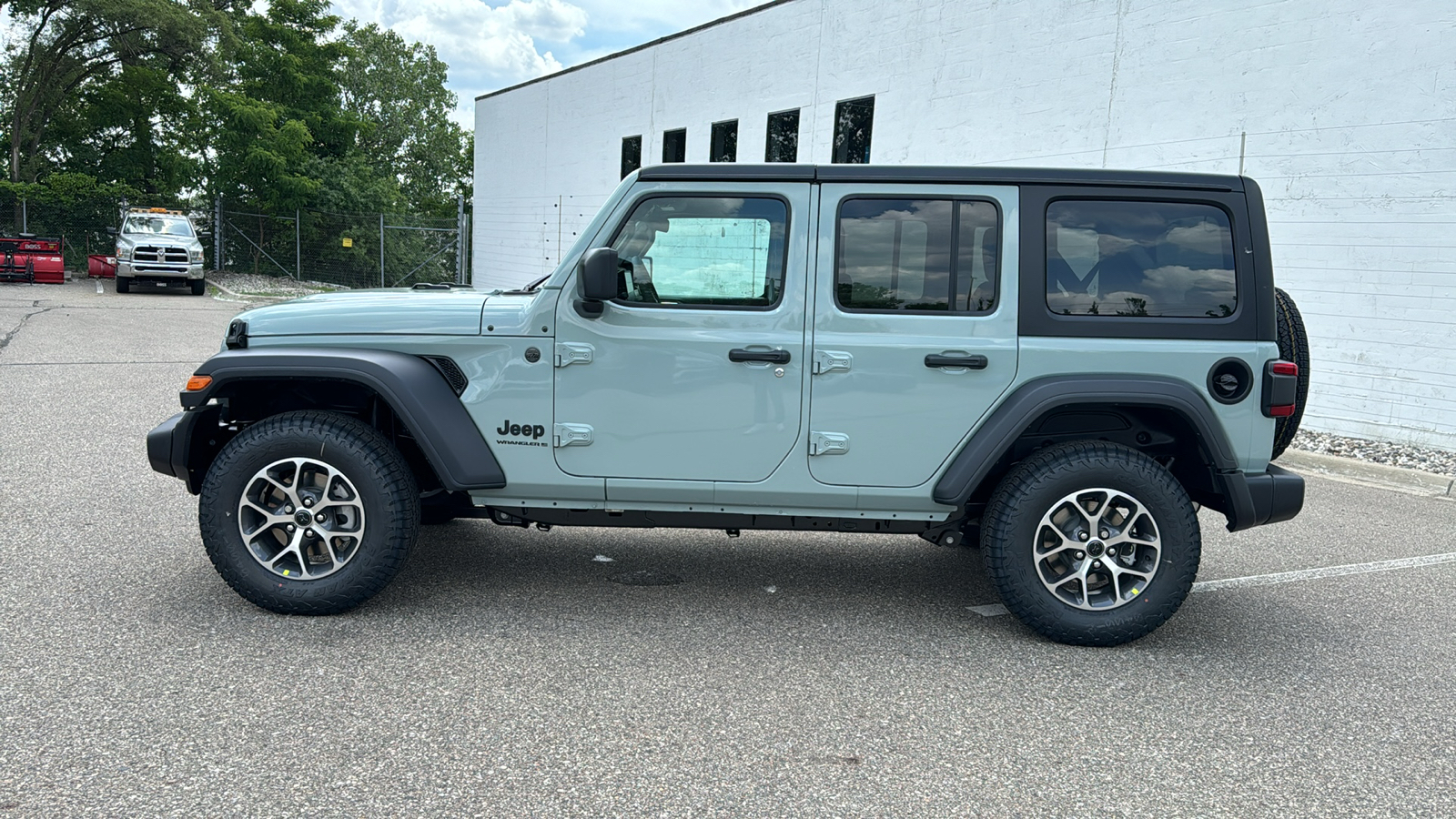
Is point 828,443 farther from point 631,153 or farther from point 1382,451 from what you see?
point 631,153

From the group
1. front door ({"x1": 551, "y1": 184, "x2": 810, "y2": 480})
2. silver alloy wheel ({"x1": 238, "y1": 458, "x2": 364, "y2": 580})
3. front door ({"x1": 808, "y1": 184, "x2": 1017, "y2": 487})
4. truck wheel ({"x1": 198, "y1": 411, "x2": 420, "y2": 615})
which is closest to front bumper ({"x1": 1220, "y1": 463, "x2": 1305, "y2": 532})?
front door ({"x1": 808, "y1": 184, "x2": 1017, "y2": 487})

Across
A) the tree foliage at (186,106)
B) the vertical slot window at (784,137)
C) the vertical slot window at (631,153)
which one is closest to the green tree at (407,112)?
the tree foliage at (186,106)

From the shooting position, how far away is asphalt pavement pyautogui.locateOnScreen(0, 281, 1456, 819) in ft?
9.51

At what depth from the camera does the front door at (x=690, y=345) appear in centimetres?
412

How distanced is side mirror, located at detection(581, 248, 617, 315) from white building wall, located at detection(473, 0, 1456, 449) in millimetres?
8349

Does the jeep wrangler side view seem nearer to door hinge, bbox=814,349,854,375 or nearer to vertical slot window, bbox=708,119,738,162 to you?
door hinge, bbox=814,349,854,375

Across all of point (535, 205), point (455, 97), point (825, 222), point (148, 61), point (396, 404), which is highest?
point (455, 97)

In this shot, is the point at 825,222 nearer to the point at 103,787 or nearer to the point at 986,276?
the point at 986,276

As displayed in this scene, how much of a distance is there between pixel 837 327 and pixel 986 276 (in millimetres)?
644

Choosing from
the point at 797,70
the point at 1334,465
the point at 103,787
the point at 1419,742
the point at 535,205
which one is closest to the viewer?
the point at 103,787

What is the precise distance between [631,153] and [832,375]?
19165mm

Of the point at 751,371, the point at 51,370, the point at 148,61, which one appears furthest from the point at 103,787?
the point at 148,61

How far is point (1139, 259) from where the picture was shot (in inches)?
163

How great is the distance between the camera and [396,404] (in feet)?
13.1
